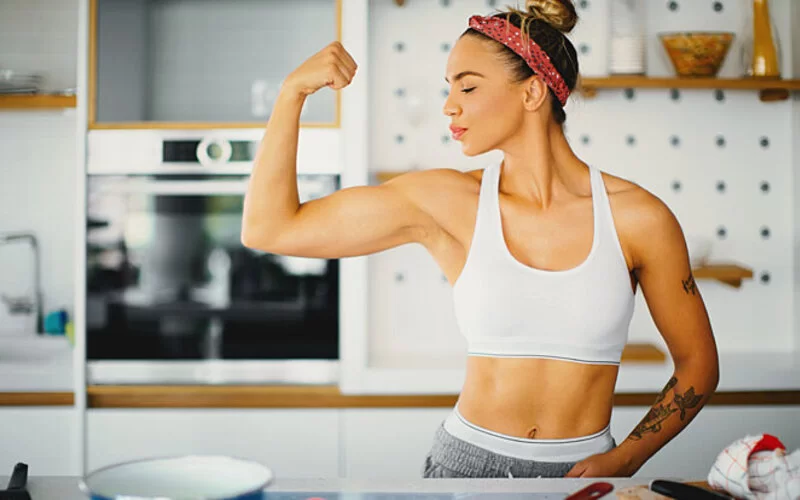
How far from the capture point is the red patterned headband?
5.55ft

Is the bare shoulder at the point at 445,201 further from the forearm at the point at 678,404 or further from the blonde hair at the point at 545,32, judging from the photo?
the forearm at the point at 678,404

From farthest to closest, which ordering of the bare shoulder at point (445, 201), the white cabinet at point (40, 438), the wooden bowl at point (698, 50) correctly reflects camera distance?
the wooden bowl at point (698, 50) < the white cabinet at point (40, 438) < the bare shoulder at point (445, 201)

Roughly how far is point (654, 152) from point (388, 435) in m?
1.41

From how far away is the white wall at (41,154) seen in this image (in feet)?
11.3

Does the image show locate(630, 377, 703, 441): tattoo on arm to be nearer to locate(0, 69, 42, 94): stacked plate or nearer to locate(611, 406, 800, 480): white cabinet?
locate(611, 406, 800, 480): white cabinet

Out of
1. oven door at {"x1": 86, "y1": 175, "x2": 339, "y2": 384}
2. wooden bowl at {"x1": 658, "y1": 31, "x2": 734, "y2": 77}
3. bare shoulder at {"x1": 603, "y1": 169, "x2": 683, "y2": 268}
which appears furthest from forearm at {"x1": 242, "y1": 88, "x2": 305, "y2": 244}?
wooden bowl at {"x1": 658, "y1": 31, "x2": 734, "y2": 77}

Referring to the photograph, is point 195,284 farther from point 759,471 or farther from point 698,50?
point 759,471

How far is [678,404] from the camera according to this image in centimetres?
172

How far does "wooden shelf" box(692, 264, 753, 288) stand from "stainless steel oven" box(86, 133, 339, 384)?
1217 millimetres

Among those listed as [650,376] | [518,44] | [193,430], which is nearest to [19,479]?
[518,44]

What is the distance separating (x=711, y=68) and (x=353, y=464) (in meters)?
1.77

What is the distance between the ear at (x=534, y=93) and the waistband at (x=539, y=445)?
0.61 meters

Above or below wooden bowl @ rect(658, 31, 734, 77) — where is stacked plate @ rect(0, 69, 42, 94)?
below

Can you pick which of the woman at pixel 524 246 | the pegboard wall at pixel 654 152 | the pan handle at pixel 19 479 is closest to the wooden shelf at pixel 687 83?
the pegboard wall at pixel 654 152
